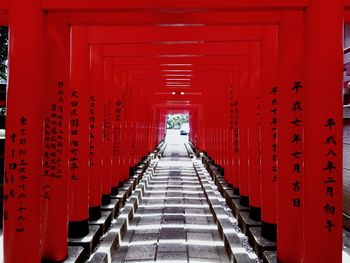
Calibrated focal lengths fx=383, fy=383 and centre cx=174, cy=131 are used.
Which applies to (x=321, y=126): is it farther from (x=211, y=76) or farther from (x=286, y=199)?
(x=211, y=76)

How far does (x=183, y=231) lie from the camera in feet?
23.8

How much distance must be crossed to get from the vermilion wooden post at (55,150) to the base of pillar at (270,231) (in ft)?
9.12

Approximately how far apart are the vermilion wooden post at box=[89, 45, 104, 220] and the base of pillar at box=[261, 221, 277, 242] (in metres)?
2.95

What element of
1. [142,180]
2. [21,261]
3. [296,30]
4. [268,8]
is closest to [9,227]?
[21,261]

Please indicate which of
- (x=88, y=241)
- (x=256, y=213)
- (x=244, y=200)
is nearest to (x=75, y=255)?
(x=88, y=241)

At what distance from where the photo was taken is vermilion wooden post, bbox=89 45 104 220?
664 centimetres

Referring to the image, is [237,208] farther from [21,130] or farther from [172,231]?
[21,130]

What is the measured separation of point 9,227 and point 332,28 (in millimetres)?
3683

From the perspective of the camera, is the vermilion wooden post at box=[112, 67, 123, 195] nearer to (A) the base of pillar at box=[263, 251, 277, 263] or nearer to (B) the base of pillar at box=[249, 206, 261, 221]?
(B) the base of pillar at box=[249, 206, 261, 221]

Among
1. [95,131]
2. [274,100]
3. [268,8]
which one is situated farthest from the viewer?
[95,131]

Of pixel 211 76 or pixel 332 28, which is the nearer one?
pixel 332 28

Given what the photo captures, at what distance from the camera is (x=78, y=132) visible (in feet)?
18.2

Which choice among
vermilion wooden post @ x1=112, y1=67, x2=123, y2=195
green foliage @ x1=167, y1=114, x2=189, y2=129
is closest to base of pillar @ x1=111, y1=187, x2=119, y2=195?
vermilion wooden post @ x1=112, y1=67, x2=123, y2=195

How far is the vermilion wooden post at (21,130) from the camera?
3832 millimetres
